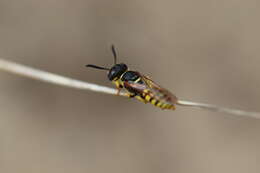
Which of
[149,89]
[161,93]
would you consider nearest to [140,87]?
[149,89]

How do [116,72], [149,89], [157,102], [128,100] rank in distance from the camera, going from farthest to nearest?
[128,100], [116,72], [149,89], [157,102]

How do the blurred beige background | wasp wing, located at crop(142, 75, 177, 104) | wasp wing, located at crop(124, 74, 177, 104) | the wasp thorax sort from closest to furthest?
wasp wing, located at crop(142, 75, 177, 104)
wasp wing, located at crop(124, 74, 177, 104)
the wasp thorax
the blurred beige background

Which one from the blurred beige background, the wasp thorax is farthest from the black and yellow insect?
the blurred beige background

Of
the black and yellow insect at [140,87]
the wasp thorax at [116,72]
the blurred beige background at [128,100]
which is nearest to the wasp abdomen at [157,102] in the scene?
the black and yellow insect at [140,87]

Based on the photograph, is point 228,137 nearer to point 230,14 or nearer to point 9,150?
point 230,14

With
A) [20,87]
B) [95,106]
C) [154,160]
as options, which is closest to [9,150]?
[20,87]

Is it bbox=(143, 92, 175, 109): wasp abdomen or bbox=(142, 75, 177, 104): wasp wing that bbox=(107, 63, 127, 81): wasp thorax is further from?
bbox=(143, 92, 175, 109): wasp abdomen

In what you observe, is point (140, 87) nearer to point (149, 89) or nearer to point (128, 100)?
point (149, 89)
